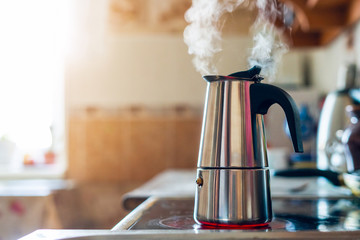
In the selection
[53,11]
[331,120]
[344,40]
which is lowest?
[331,120]

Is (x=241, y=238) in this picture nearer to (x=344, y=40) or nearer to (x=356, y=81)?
(x=356, y=81)

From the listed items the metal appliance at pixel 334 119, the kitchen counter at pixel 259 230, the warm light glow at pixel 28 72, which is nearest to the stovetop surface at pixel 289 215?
the kitchen counter at pixel 259 230

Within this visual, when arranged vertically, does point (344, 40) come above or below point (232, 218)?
above

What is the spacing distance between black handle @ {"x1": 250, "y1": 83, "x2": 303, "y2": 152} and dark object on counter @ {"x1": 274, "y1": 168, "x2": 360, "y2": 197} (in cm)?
26

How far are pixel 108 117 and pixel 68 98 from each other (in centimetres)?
24

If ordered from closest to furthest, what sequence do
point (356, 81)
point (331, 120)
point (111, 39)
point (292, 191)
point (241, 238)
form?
point (241, 238)
point (292, 191)
point (331, 120)
point (356, 81)
point (111, 39)

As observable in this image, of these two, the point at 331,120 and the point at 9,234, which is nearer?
the point at 331,120

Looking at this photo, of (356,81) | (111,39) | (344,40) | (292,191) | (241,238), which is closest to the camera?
(241,238)

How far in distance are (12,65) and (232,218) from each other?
2324 mm

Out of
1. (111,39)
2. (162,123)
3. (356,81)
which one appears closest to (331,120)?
(356,81)

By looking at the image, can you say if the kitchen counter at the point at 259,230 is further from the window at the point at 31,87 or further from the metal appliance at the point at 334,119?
the window at the point at 31,87

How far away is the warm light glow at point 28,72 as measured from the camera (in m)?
2.52

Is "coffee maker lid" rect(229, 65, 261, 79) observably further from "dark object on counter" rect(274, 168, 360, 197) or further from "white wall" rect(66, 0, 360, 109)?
"white wall" rect(66, 0, 360, 109)

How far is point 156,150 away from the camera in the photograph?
2.43 metres
